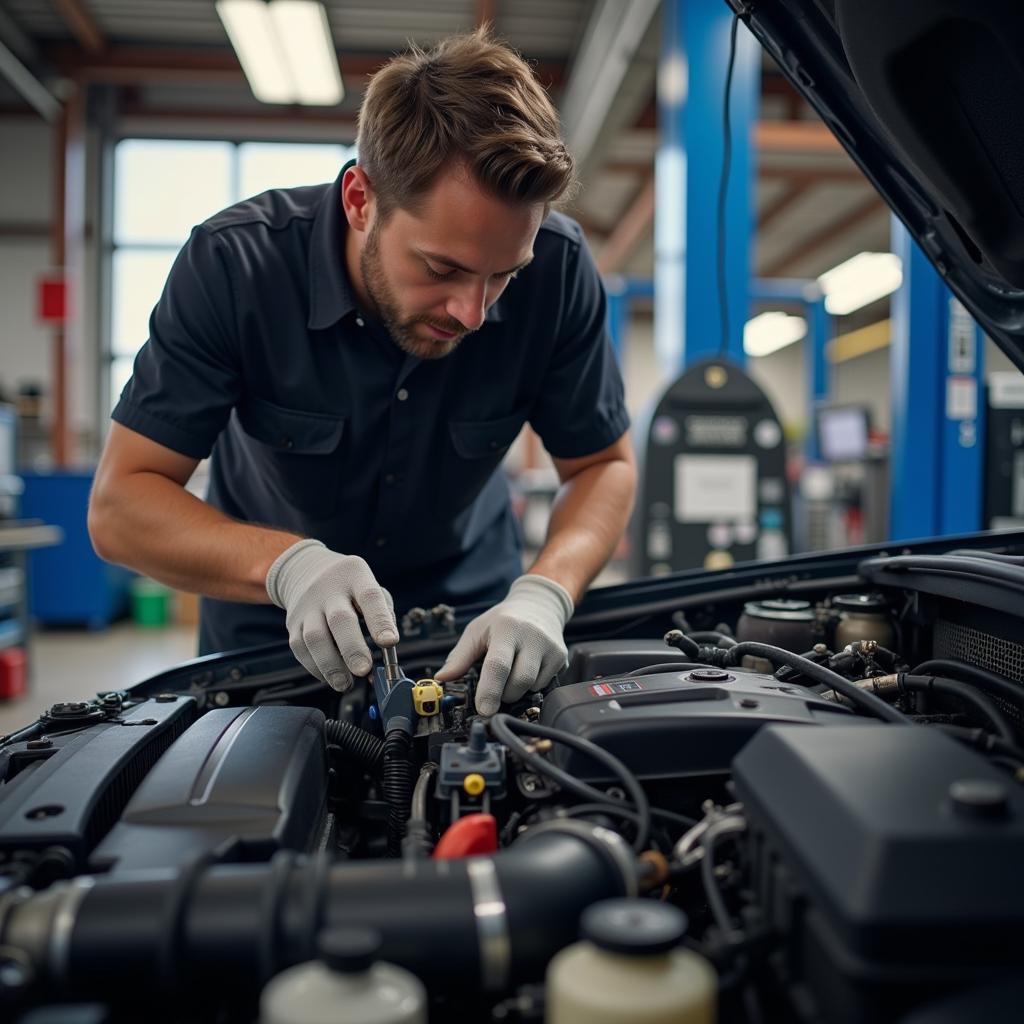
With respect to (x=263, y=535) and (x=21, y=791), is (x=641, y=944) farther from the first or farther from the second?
(x=263, y=535)

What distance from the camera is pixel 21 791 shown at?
2.48 feet

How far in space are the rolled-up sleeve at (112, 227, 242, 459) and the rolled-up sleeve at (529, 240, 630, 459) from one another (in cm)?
56

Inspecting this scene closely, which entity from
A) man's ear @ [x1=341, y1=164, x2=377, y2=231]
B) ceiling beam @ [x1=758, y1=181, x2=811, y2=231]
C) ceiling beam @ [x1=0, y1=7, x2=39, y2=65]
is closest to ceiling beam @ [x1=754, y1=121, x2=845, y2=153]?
ceiling beam @ [x1=758, y1=181, x2=811, y2=231]

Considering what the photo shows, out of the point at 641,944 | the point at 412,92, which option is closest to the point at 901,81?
the point at 412,92

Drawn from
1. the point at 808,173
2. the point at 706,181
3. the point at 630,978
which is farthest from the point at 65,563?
the point at 808,173

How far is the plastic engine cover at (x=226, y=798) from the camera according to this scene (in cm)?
65

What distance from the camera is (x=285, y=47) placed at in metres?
5.17

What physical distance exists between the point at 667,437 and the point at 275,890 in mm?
3024

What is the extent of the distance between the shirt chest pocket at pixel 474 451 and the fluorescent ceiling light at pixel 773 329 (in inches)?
362

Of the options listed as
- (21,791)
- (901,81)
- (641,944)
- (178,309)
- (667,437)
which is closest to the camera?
(641,944)

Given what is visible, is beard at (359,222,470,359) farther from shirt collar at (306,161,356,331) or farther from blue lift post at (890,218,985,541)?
blue lift post at (890,218,985,541)

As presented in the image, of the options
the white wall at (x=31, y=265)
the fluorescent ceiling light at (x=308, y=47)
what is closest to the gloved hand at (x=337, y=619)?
the fluorescent ceiling light at (x=308, y=47)

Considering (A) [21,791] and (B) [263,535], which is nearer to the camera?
(A) [21,791]

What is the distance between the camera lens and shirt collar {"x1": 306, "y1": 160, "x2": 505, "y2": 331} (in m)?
1.50
